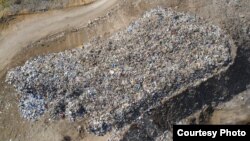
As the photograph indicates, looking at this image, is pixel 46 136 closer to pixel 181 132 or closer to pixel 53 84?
pixel 53 84

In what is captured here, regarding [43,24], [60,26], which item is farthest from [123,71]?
[43,24]

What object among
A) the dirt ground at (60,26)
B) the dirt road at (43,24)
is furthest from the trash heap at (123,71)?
the dirt road at (43,24)

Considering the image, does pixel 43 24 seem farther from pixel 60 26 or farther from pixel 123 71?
pixel 123 71

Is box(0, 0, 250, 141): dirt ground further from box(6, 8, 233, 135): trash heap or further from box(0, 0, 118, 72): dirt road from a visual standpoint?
box(6, 8, 233, 135): trash heap

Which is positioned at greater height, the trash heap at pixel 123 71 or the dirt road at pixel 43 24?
the dirt road at pixel 43 24

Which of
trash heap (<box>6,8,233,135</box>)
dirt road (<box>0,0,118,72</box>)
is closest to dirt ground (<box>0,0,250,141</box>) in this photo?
dirt road (<box>0,0,118,72</box>)

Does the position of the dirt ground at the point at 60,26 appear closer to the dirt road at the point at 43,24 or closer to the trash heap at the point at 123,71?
the dirt road at the point at 43,24

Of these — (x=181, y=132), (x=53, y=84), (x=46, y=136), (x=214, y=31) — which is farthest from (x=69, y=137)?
(x=214, y=31)
